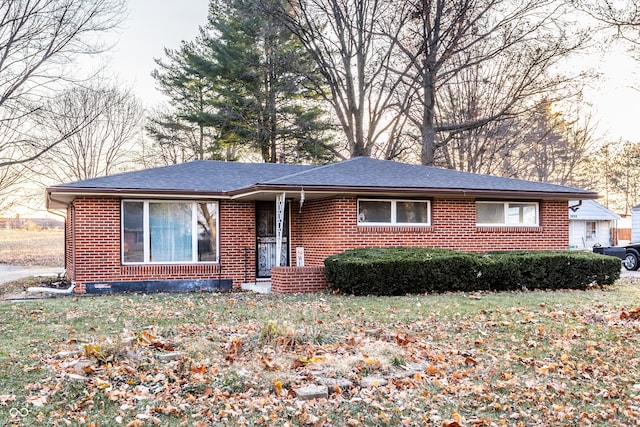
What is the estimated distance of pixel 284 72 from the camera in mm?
25344

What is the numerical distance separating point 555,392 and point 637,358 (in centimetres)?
182

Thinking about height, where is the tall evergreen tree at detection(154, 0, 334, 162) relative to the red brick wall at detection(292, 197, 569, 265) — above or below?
above

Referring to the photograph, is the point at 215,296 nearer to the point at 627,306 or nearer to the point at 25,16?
the point at 627,306

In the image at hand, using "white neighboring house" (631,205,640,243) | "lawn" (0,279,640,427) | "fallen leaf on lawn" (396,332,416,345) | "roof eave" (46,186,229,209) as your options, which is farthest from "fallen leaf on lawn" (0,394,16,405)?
"white neighboring house" (631,205,640,243)

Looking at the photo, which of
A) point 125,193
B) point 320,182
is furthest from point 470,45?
point 125,193

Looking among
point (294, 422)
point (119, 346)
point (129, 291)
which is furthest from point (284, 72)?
point (294, 422)

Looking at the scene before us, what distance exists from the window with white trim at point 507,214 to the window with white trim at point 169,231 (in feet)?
24.1

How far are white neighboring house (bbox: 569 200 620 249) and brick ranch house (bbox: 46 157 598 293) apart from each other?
2035 cm

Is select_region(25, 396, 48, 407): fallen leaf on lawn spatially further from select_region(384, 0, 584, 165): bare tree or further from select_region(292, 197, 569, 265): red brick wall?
select_region(384, 0, 584, 165): bare tree

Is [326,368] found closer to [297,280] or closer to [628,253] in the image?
[297,280]

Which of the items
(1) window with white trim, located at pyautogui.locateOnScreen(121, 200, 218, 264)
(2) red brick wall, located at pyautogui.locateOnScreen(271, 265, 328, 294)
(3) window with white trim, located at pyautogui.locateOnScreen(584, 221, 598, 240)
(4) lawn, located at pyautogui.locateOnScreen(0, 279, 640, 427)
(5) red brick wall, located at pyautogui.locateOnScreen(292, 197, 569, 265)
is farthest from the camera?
(3) window with white trim, located at pyautogui.locateOnScreen(584, 221, 598, 240)

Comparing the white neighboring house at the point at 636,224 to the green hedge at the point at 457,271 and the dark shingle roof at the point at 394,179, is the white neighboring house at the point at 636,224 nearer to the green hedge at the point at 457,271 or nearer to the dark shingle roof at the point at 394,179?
the dark shingle roof at the point at 394,179

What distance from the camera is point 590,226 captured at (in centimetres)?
3528

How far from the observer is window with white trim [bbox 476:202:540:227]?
15443 millimetres
